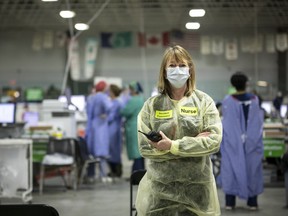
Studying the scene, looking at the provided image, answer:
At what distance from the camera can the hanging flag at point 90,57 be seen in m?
15.7

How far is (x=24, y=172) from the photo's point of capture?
6.07m

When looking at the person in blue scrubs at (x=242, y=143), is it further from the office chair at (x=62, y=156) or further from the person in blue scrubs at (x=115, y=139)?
the person in blue scrubs at (x=115, y=139)

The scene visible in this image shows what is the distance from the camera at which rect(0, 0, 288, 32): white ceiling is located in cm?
1076

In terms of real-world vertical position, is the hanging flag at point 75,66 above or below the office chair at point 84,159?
above

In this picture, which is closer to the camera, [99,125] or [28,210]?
[28,210]

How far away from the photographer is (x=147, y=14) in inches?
573

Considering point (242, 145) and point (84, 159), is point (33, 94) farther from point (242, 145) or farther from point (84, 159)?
point (242, 145)

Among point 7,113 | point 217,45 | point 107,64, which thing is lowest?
point 7,113

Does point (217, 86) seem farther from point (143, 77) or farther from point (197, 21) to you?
point (197, 21)

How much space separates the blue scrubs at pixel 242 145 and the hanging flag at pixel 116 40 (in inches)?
413

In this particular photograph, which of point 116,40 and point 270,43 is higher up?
point 116,40

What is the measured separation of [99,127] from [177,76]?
5.68 meters

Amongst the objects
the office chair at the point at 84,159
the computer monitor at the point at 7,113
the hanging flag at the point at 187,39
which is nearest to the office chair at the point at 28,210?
the computer monitor at the point at 7,113

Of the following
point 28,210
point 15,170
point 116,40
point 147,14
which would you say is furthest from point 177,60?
point 116,40
